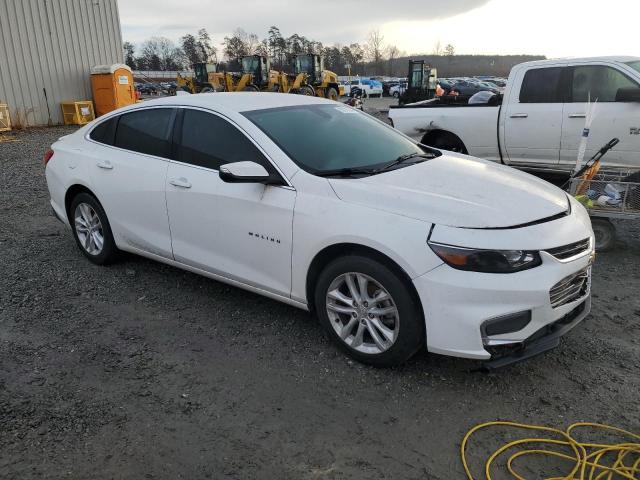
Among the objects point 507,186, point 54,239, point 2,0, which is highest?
point 2,0

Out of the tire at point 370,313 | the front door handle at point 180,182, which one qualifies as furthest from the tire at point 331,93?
the tire at point 370,313

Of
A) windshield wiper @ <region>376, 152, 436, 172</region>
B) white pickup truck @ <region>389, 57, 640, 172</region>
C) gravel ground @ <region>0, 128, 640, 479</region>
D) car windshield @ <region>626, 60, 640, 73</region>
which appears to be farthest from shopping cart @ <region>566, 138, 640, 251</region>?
windshield wiper @ <region>376, 152, 436, 172</region>

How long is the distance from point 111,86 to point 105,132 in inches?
623

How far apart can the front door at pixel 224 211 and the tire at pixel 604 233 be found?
354 cm

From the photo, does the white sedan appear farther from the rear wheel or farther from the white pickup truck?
the rear wheel

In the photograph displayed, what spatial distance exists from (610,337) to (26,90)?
1961 cm

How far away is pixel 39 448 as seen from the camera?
104 inches

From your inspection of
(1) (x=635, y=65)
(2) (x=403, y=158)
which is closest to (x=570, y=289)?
(2) (x=403, y=158)

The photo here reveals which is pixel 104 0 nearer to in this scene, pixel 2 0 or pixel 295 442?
pixel 2 0

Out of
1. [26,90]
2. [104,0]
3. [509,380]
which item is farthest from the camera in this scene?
[104,0]

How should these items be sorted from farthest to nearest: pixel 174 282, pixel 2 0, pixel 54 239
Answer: pixel 2 0 < pixel 54 239 < pixel 174 282

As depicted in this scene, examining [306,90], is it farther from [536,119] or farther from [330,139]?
[330,139]

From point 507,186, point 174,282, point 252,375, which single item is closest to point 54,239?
point 174,282

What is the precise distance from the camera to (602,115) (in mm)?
6469
